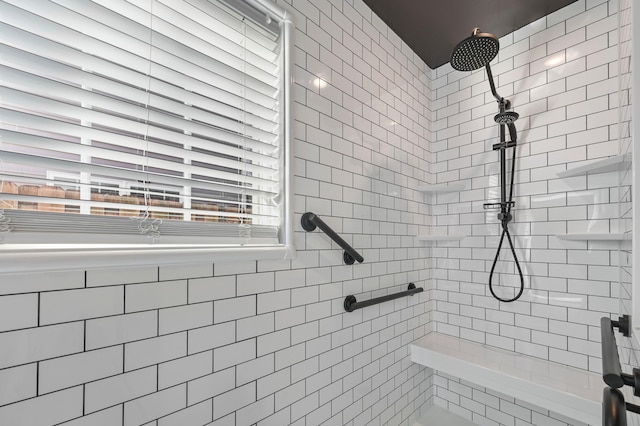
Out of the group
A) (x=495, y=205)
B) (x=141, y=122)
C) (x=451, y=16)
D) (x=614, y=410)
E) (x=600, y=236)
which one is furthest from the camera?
(x=495, y=205)

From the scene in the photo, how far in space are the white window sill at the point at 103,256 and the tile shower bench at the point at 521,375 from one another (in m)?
1.41

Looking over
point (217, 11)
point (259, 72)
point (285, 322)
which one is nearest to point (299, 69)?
point (259, 72)

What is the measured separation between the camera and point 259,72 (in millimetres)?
1130

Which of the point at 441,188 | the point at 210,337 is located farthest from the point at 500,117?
the point at 210,337

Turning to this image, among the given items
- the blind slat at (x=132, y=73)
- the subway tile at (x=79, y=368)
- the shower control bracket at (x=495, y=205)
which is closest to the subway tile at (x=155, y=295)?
the subway tile at (x=79, y=368)

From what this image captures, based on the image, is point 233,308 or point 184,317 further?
point 233,308

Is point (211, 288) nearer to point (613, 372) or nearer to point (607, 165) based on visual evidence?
point (613, 372)

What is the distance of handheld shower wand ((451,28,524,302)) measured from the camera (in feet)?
4.52

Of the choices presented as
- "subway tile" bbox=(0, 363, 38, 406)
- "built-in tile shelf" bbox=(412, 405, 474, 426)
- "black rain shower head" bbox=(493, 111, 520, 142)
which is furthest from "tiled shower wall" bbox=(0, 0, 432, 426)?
"black rain shower head" bbox=(493, 111, 520, 142)

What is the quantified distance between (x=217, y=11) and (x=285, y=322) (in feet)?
3.84

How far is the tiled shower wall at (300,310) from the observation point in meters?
0.69

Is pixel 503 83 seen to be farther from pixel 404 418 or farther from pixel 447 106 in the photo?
pixel 404 418

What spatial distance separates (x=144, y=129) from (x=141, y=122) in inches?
0.9

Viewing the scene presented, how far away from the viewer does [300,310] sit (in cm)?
121
